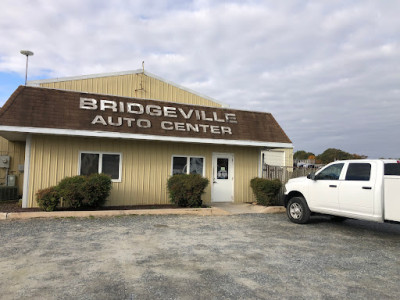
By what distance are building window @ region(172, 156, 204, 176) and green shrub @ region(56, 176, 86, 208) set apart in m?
3.97

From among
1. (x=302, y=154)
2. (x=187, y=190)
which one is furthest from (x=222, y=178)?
(x=302, y=154)

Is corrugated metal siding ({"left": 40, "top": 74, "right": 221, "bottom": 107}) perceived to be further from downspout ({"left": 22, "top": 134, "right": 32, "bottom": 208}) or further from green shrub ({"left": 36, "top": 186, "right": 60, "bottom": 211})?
green shrub ({"left": 36, "top": 186, "right": 60, "bottom": 211})

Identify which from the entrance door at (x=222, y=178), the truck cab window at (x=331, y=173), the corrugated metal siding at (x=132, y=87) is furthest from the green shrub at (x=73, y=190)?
the truck cab window at (x=331, y=173)

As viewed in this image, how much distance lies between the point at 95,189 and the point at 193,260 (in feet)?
18.5

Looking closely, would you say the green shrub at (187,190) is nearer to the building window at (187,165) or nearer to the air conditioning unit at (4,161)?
the building window at (187,165)

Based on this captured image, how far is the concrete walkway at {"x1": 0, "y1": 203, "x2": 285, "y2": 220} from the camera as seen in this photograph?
30.5 feet

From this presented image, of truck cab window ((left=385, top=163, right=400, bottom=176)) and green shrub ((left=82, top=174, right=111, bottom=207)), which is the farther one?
green shrub ((left=82, top=174, right=111, bottom=207))

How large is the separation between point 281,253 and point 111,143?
8.04 meters

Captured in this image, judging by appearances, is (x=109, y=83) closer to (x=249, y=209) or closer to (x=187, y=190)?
(x=187, y=190)

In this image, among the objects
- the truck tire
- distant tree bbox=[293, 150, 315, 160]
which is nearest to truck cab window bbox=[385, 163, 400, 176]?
the truck tire

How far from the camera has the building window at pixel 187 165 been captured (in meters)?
12.9

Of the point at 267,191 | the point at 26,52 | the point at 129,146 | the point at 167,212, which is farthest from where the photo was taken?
the point at 26,52

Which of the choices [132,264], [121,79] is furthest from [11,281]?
[121,79]

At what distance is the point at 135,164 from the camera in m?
12.2
